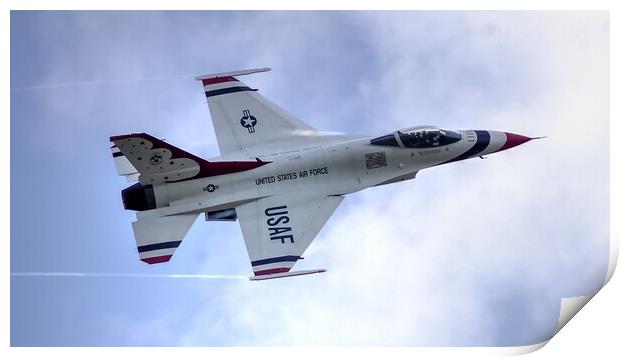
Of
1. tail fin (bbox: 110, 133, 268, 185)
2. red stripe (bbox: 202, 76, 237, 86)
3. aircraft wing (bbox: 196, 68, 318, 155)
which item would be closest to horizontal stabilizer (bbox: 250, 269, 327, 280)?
tail fin (bbox: 110, 133, 268, 185)

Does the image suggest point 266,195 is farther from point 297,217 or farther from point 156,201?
point 156,201

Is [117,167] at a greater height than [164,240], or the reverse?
[117,167]

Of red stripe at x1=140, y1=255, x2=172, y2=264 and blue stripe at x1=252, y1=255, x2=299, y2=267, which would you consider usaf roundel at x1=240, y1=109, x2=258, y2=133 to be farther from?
red stripe at x1=140, y1=255, x2=172, y2=264

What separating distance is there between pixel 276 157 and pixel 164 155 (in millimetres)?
1519

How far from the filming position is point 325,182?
47.0 feet

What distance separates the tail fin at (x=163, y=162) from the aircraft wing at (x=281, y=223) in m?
0.59

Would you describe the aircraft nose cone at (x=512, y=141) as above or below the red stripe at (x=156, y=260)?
above

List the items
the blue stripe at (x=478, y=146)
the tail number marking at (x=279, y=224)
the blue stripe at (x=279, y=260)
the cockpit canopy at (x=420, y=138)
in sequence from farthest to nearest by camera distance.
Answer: the blue stripe at (x=478, y=146), the cockpit canopy at (x=420, y=138), the tail number marking at (x=279, y=224), the blue stripe at (x=279, y=260)

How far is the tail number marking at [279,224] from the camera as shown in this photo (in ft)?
46.3

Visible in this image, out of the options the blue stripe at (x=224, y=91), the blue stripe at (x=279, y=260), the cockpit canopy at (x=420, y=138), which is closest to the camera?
the blue stripe at (x=279, y=260)

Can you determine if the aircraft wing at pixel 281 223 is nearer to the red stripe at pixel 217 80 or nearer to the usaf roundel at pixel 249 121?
the usaf roundel at pixel 249 121

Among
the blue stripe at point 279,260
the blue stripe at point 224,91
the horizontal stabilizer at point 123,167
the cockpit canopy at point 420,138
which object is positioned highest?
the blue stripe at point 224,91

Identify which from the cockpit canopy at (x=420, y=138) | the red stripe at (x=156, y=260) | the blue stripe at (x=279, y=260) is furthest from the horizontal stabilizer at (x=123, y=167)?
the cockpit canopy at (x=420, y=138)

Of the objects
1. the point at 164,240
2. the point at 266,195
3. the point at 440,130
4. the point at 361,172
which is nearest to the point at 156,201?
the point at 164,240
